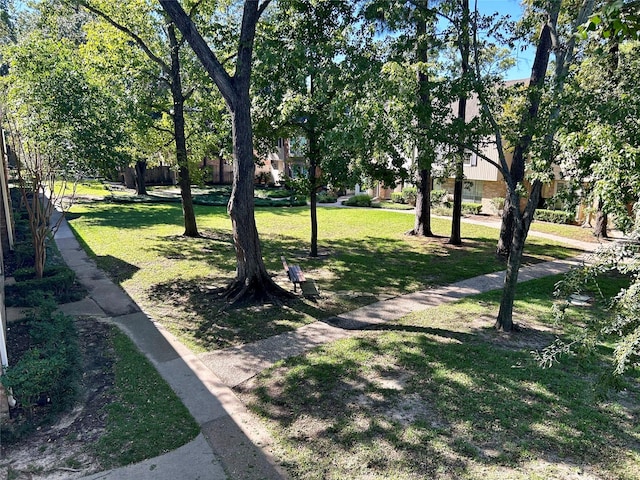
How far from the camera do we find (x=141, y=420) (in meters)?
5.66

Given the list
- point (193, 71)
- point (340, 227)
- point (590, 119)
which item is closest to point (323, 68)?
point (590, 119)

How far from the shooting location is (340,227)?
2144cm

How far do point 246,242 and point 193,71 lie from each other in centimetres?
829

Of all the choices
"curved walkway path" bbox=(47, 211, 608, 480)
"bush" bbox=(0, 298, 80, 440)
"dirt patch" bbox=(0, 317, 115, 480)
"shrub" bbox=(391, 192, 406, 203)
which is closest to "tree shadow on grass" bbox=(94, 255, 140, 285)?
"curved walkway path" bbox=(47, 211, 608, 480)

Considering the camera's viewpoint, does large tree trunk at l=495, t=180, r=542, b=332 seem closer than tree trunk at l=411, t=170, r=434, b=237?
Yes

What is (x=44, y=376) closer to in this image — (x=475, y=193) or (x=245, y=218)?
(x=245, y=218)

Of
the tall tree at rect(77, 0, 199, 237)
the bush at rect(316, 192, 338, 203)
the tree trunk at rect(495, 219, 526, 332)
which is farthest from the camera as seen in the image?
the bush at rect(316, 192, 338, 203)

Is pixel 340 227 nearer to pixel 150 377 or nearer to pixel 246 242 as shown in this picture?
pixel 246 242

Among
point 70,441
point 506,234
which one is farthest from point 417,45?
point 70,441

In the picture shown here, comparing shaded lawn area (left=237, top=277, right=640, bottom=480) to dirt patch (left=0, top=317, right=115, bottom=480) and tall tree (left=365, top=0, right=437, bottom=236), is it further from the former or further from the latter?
tall tree (left=365, top=0, right=437, bottom=236)

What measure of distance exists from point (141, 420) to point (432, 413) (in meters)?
3.94

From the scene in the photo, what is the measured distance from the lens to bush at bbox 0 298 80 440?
541 cm

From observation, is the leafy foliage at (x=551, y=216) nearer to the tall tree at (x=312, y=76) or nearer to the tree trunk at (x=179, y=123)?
the tall tree at (x=312, y=76)

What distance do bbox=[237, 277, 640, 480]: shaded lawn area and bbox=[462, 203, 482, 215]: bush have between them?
1942 centimetres
